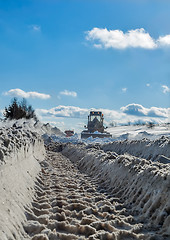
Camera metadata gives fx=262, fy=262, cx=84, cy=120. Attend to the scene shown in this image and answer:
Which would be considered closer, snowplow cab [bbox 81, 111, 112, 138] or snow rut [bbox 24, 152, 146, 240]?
snow rut [bbox 24, 152, 146, 240]

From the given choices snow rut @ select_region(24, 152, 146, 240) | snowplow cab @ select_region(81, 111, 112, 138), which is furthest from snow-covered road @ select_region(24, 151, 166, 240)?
snowplow cab @ select_region(81, 111, 112, 138)

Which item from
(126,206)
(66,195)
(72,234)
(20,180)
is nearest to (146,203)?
(126,206)

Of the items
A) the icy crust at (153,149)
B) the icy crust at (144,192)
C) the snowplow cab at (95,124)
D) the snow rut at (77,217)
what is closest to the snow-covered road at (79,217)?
the snow rut at (77,217)

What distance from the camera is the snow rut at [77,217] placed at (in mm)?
3461

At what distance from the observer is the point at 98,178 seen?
8.01m

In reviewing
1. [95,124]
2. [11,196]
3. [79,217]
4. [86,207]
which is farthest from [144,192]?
[95,124]

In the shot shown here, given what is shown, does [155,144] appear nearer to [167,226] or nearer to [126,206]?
[126,206]

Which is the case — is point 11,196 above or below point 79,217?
above

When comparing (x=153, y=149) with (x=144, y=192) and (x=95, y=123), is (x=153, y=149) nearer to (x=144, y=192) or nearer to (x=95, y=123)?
(x=144, y=192)

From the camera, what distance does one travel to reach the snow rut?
3.46m

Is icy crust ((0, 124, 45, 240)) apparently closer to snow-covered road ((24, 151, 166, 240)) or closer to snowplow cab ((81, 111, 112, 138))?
snow-covered road ((24, 151, 166, 240))

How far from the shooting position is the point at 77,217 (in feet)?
13.9

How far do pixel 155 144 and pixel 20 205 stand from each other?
27.4 feet

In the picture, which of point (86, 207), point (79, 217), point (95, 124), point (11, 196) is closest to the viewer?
point (11, 196)
